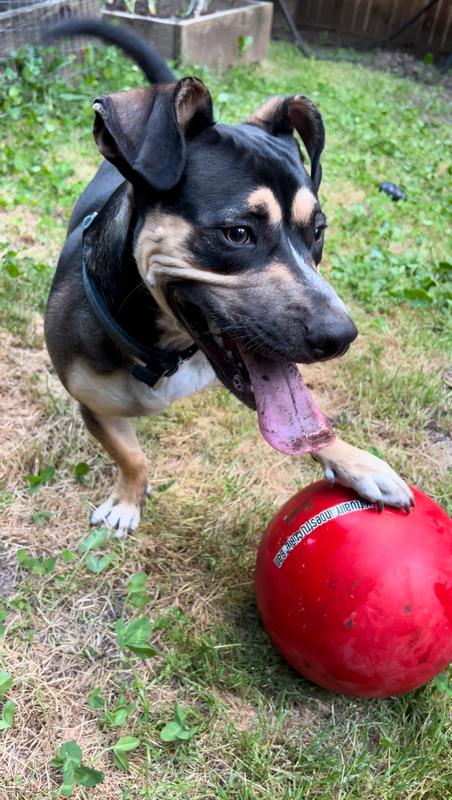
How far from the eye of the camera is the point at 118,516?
3035 millimetres

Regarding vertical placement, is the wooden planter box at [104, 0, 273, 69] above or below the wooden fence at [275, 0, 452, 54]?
above

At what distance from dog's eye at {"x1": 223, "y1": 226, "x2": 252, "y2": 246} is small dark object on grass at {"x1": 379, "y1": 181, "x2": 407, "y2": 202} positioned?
14.8 ft

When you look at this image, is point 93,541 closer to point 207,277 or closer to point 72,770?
point 72,770

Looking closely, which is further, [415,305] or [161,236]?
[415,305]

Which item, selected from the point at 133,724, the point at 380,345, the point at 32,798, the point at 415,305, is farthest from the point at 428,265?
the point at 32,798

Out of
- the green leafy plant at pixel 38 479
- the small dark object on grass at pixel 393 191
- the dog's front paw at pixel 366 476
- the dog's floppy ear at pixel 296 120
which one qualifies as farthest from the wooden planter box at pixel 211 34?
the dog's front paw at pixel 366 476

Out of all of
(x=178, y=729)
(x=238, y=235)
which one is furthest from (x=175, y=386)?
(x=178, y=729)

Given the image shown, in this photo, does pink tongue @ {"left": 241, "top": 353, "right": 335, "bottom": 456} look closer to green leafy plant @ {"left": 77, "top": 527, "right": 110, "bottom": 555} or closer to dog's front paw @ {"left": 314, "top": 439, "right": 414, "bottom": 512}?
dog's front paw @ {"left": 314, "top": 439, "right": 414, "bottom": 512}

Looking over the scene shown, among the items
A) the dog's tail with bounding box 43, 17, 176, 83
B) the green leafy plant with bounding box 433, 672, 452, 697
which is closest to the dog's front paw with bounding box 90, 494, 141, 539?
the green leafy plant with bounding box 433, 672, 452, 697

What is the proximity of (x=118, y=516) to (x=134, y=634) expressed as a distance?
611 mm

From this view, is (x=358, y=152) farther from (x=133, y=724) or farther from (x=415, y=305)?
(x=133, y=724)

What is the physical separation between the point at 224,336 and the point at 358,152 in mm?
5534

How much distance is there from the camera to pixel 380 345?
4.23 m

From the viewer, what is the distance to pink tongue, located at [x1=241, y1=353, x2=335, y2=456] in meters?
2.27
